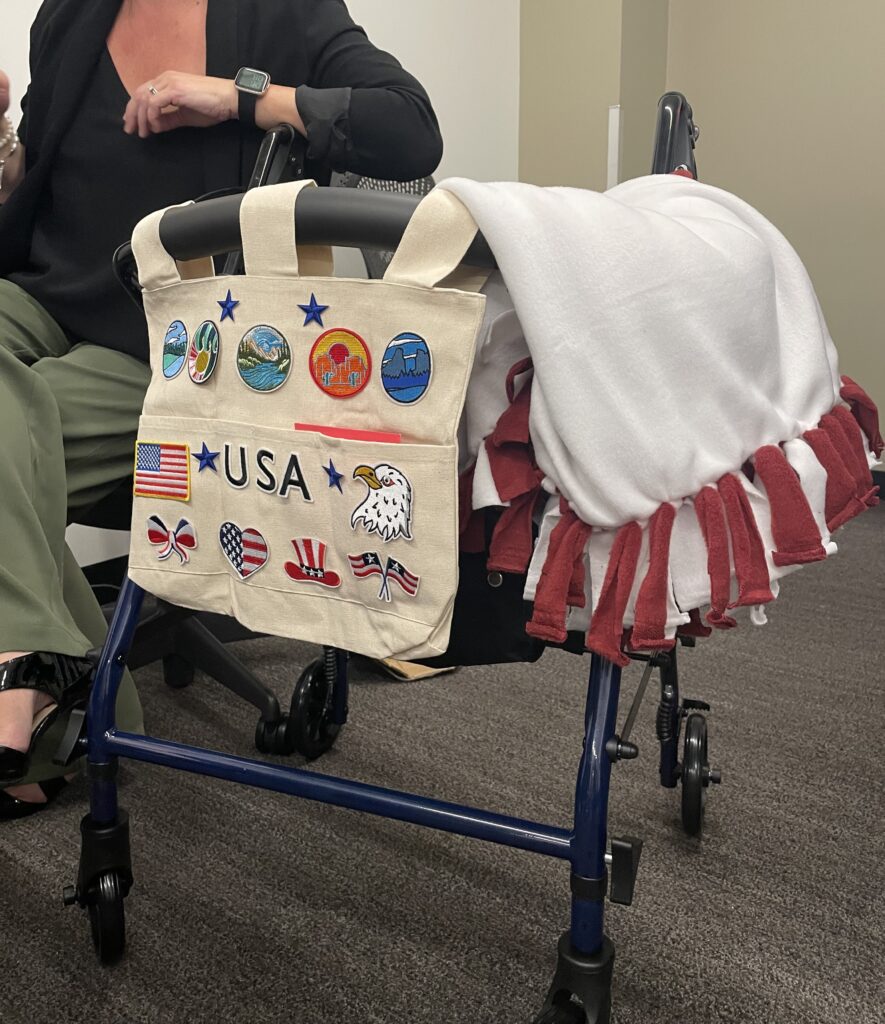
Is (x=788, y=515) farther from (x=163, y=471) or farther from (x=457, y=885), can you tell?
(x=457, y=885)

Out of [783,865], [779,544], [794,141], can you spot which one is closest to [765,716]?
[783,865]

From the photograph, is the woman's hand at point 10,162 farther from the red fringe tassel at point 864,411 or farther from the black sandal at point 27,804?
the red fringe tassel at point 864,411

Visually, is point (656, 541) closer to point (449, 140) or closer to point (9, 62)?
point (9, 62)

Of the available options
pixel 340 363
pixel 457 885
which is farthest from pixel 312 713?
pixel 340 363

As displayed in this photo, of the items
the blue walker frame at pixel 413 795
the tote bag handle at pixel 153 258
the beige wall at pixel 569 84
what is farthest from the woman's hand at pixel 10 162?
the beige wall at pixel 569 84

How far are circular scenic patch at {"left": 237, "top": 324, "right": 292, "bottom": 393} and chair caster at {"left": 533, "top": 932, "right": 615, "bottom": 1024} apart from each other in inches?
17.1

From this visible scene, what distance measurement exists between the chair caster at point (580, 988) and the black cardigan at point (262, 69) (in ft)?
2.62

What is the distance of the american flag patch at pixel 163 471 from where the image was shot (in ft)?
2.20

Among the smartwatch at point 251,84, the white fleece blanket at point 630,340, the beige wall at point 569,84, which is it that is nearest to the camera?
the white fleece blanket at point 630,340

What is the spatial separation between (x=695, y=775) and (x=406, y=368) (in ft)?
2.00

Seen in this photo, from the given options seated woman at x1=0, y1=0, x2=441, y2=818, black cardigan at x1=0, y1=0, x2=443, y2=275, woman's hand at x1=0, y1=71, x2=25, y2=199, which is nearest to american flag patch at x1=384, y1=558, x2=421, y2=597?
seated woman at x1=0, y1=0, x2=441, y2=818

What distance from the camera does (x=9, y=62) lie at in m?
1.55

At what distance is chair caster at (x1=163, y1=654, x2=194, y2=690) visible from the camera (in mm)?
1401

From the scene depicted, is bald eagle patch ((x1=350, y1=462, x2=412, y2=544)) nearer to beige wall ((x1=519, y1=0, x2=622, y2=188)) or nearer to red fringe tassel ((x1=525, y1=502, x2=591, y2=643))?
red fringe tassel ((x1=525, y1=502, x2=591, y2=643))
